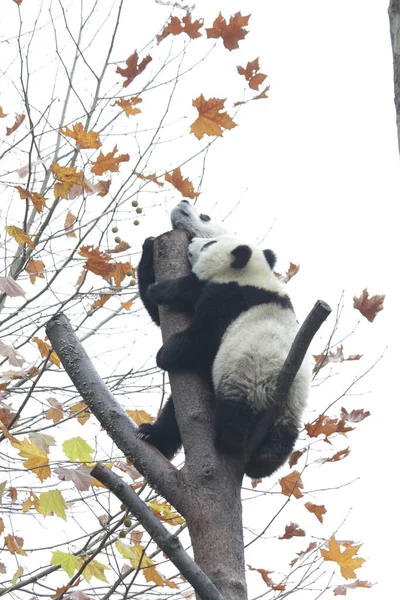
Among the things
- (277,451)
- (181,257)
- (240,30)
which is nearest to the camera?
(277,451)

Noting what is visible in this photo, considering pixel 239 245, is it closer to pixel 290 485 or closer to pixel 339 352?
pixel 339 352

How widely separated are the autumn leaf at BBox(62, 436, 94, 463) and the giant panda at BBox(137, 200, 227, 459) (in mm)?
333

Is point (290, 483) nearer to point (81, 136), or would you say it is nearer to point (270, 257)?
point (270, 257)

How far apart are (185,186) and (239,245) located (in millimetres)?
760

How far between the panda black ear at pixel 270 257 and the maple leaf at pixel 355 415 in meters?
1.19

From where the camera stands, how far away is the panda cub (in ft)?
11.9

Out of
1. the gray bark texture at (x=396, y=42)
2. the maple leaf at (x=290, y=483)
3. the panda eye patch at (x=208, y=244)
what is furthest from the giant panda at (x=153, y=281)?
the gray bark texture at (x=396, y=42)

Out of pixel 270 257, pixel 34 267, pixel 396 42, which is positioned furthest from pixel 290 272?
pixel 396 42

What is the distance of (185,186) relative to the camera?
5297 mm

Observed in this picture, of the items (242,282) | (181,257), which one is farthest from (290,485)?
(181,257)

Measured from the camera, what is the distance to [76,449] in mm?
3547

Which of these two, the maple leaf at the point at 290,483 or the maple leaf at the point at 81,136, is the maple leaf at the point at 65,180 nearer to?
the maple leaf at the point at 81,136

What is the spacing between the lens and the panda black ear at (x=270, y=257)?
204 inches

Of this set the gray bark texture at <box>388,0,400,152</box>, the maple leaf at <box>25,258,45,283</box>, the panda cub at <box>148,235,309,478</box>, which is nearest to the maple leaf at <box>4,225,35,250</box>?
the maple leaf at <box>25,258,45,283</box>
